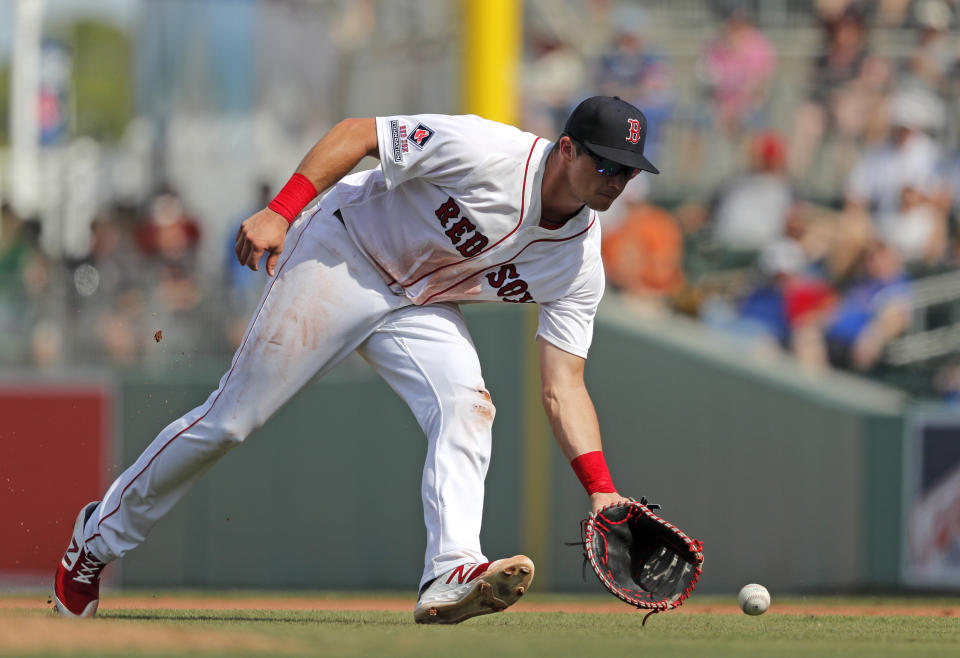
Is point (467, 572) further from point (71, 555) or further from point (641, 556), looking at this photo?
point (71, 555)

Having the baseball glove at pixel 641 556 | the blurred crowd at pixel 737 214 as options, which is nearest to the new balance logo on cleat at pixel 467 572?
the baseball glove at pixel 641 556

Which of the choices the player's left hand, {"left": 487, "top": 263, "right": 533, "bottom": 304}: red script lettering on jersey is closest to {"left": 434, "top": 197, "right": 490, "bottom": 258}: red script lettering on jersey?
{"left": 487, "top": 263, "right": 533, "bottom": 304}: red script lettering on jersey

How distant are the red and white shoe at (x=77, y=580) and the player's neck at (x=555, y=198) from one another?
73.7 inches

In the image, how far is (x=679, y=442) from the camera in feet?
27.1

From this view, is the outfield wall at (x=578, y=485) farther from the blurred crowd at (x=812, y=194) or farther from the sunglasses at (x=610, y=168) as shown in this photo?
the sunglasses at (x=610, y=168)

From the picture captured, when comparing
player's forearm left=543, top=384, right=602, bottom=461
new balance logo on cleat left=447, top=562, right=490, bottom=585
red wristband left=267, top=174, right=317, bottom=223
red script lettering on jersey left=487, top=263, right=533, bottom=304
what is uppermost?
red wristband left=267, top=174, right=317, bottom=223

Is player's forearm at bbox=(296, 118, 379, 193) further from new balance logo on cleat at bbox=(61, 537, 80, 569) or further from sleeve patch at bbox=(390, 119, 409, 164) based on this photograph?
new balance logo on cleat at bbox=(61, 537, 80, 569)

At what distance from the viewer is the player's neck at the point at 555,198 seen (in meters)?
4.55

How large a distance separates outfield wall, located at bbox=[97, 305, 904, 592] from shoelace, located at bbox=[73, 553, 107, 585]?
3.48 meters

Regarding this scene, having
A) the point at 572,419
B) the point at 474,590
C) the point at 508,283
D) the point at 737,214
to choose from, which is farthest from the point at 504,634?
the point at 737,214

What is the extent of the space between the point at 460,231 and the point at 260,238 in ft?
2.46

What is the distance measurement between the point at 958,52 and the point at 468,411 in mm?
6768

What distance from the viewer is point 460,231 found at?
470 centimetres

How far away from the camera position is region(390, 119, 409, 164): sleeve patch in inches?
180
